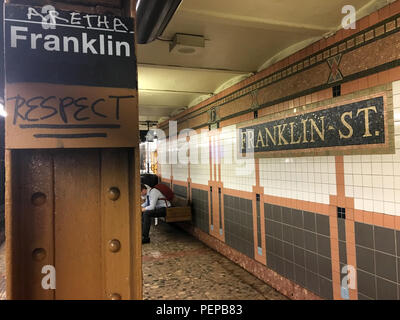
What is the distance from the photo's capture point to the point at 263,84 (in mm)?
4098

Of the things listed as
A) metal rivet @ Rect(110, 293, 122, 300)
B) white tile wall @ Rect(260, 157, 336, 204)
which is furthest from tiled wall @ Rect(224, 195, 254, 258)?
metal rivet @ Rect(110, 293, 122, 300)

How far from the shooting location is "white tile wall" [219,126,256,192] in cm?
447

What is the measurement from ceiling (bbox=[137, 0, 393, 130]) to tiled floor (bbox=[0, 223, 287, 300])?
9.46 feet

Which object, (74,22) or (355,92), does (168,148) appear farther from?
(74,22)

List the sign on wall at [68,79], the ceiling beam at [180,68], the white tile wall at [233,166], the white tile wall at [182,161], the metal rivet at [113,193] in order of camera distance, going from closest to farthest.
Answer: the sign on wall at [68,79] → the metal rivet at [113,193] → the ceiling beam at [180,68] → the white tile wall at [233,166] → the white tile wall at [182,161]

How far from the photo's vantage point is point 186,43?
3.08 metres

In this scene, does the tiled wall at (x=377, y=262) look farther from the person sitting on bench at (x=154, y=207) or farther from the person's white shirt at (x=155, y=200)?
the person's white shirt at (x=155, y=200)

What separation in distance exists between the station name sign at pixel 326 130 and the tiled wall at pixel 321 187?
6cm

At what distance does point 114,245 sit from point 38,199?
1.03 ft

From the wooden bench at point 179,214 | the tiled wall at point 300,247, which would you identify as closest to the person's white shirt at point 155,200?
the wooden bench at point 179,214

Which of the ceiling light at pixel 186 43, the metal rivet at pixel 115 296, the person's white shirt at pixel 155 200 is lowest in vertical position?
the person's white shirt at pixel 155 200

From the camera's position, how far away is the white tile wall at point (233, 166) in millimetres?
4469

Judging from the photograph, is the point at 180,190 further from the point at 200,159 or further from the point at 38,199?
the point at 38,199

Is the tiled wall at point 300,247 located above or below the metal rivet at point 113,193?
below
